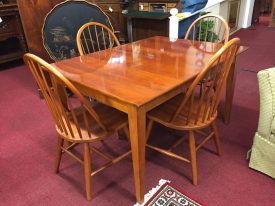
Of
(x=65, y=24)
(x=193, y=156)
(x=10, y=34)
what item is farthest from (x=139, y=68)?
(x=10, y=34)

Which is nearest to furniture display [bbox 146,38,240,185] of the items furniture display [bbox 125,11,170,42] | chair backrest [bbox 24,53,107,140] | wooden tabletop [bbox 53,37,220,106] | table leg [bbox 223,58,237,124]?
wooden tabletop [bbox 53,37,220,106]

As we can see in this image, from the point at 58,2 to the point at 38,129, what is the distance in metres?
1.49

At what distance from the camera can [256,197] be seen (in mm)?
1594

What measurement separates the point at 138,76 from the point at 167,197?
801mm

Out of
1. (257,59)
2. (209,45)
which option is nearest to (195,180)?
(209,45)

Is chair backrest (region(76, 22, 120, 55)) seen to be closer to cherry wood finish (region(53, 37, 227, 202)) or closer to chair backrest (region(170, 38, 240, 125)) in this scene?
cherry wood finish (region(53, 37, 227, 202))

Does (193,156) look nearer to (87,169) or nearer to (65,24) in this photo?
(87,169)

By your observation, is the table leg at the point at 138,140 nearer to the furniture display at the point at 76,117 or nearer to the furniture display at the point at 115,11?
the furniture display at the point at 76,117

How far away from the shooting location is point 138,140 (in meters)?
1.32

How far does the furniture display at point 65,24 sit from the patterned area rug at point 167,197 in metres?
1.83

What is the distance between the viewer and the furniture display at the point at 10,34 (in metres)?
3.90

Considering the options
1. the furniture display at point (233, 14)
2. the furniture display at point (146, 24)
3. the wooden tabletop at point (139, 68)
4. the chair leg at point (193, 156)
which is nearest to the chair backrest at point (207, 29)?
the wooden tabletop at point (139, 68)

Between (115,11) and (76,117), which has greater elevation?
(115,11)

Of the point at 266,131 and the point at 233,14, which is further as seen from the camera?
the point at 233,14
